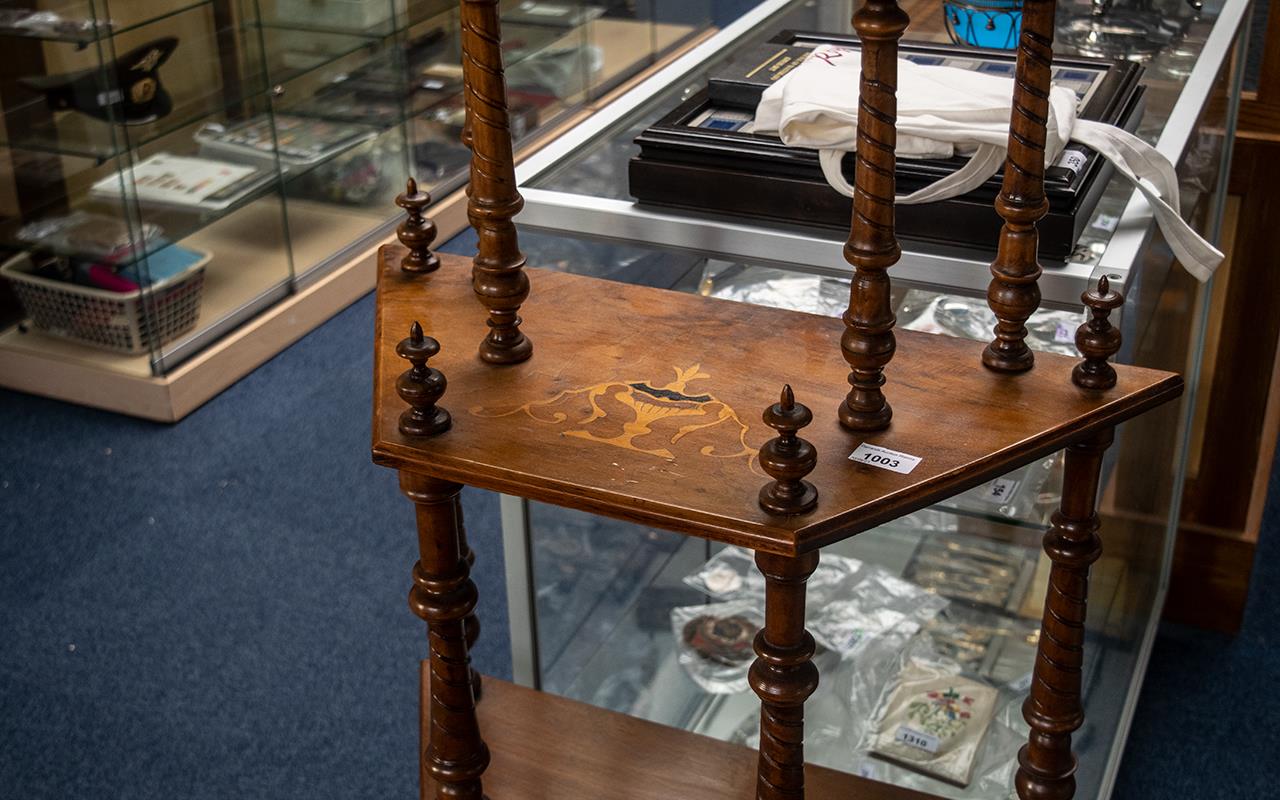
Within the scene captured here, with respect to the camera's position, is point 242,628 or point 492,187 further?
point 242,628

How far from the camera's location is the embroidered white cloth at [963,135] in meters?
1.22

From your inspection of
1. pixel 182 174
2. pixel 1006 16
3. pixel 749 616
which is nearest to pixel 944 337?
pixel 1006 16

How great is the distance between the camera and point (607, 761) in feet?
4.32

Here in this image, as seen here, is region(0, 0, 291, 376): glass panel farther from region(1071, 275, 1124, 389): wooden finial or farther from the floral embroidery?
region(1071, 275, 1124, 389): wooden finial

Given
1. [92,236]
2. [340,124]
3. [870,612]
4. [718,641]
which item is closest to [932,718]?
[870,612]

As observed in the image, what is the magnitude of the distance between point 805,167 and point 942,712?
2.59 ft

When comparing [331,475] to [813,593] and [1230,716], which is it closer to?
[813,593]

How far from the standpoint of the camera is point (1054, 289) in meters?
1.21

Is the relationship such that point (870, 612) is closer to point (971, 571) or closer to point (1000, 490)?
point (971, 571)

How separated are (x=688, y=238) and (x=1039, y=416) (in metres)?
0.48

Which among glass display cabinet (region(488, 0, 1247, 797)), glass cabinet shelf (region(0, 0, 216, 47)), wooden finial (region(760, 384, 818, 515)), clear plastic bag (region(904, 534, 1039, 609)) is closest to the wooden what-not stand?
wooden finial (region(760, 384, 818, 515))

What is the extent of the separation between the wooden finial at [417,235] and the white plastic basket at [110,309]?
189cm

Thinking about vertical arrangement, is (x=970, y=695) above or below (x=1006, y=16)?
below

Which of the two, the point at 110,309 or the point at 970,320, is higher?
the point at 970,320
